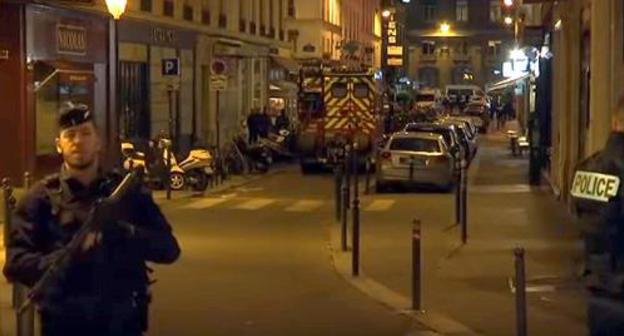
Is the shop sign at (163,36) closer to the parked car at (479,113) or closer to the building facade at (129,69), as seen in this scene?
the building facade at (129,69)

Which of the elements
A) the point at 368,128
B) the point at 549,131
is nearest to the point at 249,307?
the point at 549,131

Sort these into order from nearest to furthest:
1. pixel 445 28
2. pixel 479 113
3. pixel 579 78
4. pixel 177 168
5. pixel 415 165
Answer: pixel 579 78 < pixel 177 168 < pixel 415 165 < pixel 479 113 < pixel 445 28

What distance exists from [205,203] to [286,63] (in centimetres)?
3470

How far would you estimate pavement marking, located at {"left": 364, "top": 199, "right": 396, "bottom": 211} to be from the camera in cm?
2798

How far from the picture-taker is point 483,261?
18.5 meters

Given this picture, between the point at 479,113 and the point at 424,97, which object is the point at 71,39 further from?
the point at 424,97

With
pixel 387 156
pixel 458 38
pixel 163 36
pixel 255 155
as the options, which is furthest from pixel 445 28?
pixel 387 156

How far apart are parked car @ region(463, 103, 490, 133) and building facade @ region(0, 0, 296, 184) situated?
65.2 ft

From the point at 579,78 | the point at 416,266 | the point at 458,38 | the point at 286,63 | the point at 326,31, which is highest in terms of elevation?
the point at 458,38

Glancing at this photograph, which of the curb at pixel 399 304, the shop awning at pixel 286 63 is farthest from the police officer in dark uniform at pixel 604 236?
the shop awning at pixel 286 63

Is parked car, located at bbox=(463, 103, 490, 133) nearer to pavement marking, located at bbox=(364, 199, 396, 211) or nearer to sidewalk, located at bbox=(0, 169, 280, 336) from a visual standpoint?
sidewalk, located at bbox=(0, 169, 280, 336)

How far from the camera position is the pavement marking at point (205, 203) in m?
28.6

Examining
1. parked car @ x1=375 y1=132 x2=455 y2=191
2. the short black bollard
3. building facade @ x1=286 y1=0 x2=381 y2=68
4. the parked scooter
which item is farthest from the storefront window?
building facade @ x1=286 y1=0 x2=381 y2=68

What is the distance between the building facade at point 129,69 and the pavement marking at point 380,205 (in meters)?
5.21
